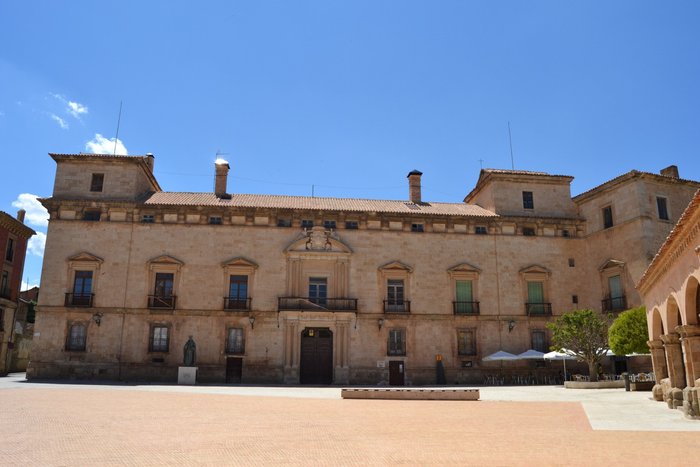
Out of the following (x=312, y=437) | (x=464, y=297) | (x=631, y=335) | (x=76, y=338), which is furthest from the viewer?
(x=464, y=297)

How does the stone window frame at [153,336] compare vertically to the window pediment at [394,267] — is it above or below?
below

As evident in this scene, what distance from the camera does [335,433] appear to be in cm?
1060

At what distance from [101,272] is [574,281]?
26748mm

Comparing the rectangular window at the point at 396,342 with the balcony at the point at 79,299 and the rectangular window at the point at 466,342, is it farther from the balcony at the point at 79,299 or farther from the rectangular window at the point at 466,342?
the balcony at the point at 79,299

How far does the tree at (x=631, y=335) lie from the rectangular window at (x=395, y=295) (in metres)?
11.9

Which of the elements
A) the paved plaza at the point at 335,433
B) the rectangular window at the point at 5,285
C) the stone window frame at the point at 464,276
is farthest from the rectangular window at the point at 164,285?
the stone window frame at the point at 464,276

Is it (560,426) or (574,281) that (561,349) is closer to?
(574,281)

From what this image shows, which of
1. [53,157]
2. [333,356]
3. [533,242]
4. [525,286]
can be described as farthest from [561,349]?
[53,157]

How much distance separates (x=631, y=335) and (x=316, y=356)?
51.3 ft

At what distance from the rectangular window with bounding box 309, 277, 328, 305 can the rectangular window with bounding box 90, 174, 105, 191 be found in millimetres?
12952

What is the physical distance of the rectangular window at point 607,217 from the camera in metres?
32.7

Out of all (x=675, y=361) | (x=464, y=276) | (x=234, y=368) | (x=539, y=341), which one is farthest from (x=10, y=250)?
(x=675, y=361)

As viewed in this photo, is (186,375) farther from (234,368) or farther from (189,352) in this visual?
(234,368)

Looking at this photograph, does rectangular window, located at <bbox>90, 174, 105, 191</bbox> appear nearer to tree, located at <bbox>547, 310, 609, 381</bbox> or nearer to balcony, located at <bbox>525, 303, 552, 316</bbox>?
balcony, located at <bbox>525, 303, 552, 316</bbox>
